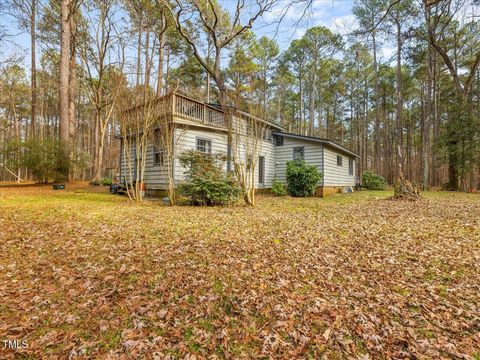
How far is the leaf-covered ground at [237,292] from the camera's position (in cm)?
207

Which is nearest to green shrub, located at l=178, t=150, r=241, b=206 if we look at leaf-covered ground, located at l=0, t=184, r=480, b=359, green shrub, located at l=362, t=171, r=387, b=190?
leaf-covered ground, located at l=0, t=184, r=480, b=359

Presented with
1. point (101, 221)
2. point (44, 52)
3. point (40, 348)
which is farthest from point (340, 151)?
point (44, 52)

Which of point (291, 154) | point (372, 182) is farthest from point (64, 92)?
point (372, 182)

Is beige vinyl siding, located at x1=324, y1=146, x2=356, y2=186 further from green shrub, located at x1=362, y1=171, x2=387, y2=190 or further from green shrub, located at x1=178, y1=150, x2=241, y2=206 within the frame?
green shrub, located at x1=178, y1=150, x2=241, y2=206

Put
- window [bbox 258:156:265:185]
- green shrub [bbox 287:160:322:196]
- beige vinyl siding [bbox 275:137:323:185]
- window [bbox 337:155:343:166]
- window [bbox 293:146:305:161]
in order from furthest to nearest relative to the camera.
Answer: window [bbox 337:155:343:166], window [bbox 258:156:265:185], window [bbox 293:146:305:161], beige vinyl siding [bbox 275:137:323:185], green shrub [bbox 287:160:322:196]

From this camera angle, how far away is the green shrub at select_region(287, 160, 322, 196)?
13.3m

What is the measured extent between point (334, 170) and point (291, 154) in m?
3.24

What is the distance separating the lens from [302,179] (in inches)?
525

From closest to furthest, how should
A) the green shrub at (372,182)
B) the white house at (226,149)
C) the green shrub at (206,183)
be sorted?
the green shrub at (206,183)
the white house at (226,149)
the green shrub at (372,182)

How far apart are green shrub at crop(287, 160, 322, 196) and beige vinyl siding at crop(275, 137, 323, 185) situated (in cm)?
97

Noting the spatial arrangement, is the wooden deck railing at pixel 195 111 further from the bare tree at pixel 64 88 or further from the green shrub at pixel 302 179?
the bare tree at pixel 64 88

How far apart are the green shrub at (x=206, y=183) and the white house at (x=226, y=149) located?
1.02 metres

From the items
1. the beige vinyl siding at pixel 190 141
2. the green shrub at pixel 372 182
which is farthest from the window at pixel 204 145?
the green shrub at pixel 372 182

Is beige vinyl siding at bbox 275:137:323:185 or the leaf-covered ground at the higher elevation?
beige vinyl siding at bbox 275:137:323:185
